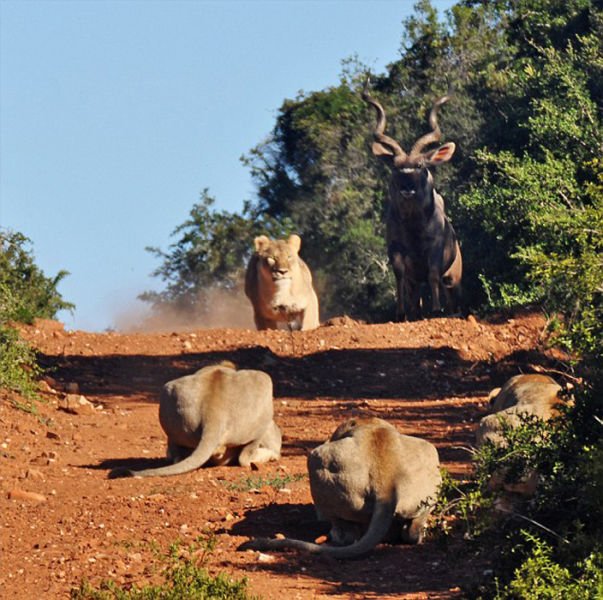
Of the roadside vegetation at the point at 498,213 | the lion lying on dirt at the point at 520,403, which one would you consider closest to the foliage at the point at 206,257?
the roadside vegetation at the point at 498,213

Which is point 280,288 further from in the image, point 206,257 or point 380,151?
point 206,257

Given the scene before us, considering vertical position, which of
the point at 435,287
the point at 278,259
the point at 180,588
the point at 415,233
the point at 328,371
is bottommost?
the point at 180,588

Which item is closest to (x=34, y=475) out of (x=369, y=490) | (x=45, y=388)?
(x=369, y=490)

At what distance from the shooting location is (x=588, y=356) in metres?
10.3

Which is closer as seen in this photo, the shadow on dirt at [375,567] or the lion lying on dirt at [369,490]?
the shadow on dirt at [375,567]

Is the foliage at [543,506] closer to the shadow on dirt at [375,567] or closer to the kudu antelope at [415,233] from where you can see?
the shadow on dirt at [375,567]

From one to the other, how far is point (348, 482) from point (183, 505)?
1.76 metres

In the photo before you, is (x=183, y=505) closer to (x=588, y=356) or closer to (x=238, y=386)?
(x=238, y=386)

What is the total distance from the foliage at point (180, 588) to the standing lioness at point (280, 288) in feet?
41.6

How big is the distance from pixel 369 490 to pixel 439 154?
13629mm

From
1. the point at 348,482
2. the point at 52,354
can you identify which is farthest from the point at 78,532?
the point at 52,354

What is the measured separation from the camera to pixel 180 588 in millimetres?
9219

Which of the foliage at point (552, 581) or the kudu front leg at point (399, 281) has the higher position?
the kudu front leg at point (399, 281)

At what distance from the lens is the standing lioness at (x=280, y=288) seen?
22.6m
